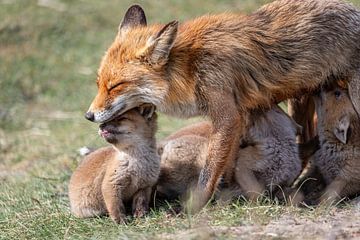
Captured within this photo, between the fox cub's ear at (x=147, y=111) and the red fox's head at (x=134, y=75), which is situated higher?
the red fox's head at (x=134, y=75)

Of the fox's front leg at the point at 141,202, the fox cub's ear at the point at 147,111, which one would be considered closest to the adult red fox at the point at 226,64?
the fox cub's ear at the point at 147,111

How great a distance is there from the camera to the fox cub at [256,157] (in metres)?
8.89

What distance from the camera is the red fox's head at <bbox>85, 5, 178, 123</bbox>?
8258mm

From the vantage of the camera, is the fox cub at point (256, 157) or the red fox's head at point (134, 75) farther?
the fox cub at point (256, 157)

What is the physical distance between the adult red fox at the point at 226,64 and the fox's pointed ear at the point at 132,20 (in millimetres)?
12

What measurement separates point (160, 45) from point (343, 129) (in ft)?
7.32

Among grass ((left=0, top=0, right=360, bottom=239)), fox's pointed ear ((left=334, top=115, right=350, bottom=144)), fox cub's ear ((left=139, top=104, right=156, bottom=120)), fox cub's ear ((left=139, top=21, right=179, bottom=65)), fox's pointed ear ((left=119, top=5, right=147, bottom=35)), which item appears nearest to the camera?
grass ((left=0, top=0, right=360, bottom=239))

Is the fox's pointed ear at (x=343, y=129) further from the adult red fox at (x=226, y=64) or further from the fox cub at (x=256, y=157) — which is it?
the fox cub at (x=256, y=157)

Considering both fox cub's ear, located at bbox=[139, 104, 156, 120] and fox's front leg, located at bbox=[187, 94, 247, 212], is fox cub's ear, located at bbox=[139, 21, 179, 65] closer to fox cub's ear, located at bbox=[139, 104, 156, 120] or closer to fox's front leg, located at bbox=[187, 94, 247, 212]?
fox cub's ear, located at bbox=[139, 104, 156, 120]

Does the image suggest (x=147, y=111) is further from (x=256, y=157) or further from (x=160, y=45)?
(x=256, y=157)

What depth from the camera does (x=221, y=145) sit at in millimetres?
8289

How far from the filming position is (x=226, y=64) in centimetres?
857

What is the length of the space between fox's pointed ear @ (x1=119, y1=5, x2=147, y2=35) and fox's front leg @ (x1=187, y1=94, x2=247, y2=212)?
4.72ft

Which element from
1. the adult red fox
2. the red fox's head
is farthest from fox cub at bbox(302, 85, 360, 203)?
the red fox's head
